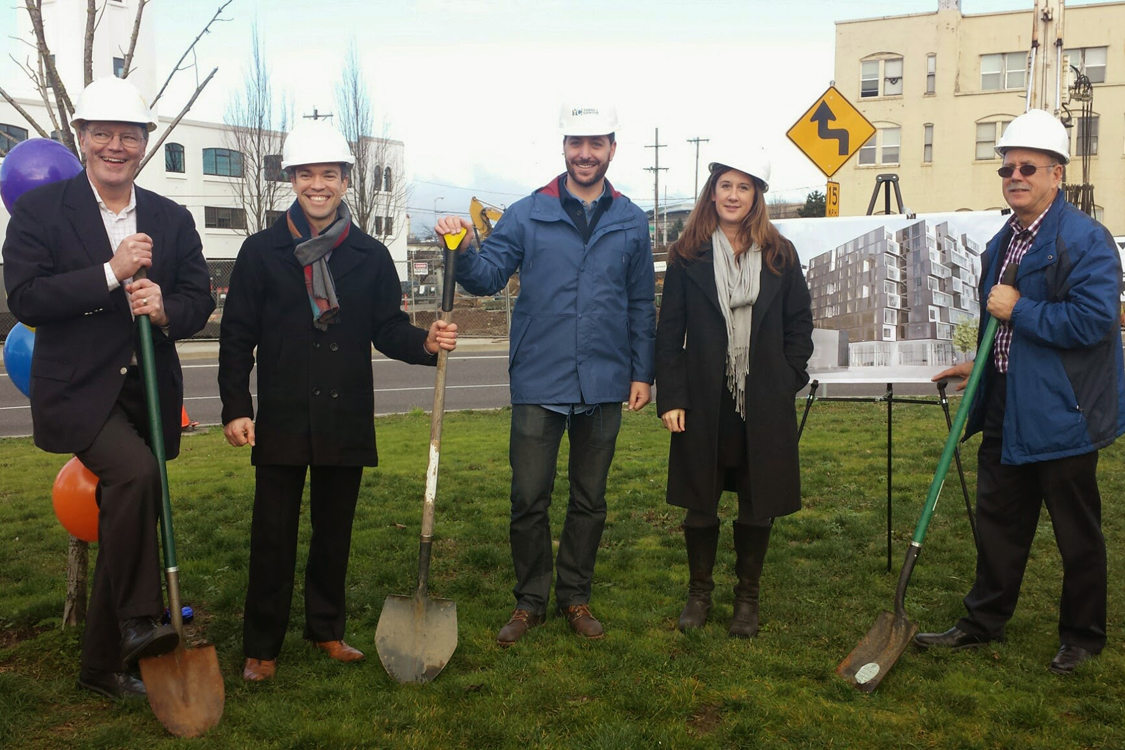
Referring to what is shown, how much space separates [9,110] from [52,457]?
35557mm

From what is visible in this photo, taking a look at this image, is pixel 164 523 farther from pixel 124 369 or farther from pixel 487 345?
pixel 487 345

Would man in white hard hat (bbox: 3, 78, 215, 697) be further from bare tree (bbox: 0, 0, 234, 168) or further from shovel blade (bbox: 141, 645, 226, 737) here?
bare tree (bbox: 0, 0, 234, 168)

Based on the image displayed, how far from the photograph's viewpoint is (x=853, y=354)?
5914mm

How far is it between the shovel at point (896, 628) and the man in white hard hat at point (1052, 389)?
3.7 inches

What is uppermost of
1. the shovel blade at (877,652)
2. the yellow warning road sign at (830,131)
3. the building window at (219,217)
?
the building window at (219,217)

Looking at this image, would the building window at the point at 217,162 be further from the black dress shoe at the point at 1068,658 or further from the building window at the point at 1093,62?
the black dress shoe at the point at 1068,658

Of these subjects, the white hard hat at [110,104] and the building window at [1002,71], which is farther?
the building window at [1002,71]

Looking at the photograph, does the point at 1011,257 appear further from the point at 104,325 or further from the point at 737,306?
the point at 104,325

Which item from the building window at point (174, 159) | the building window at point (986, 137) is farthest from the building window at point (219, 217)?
the building window at point (986, 137)

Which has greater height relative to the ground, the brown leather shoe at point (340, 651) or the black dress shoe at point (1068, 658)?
the black dress shoe at point (1068, 658)

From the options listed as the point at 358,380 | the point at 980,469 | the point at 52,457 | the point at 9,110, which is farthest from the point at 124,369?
the point at 9,110

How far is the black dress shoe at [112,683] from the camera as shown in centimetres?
395

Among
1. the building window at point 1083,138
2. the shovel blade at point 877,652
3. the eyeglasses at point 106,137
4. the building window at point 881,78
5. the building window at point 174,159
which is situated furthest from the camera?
the building window at point 174,159

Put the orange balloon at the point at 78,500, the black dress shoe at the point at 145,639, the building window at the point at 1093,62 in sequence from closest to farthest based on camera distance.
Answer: the black dress shoe at the point at 145,639 → the orange balloon at the point at 78,500 → the building window at the point at 1093,62
